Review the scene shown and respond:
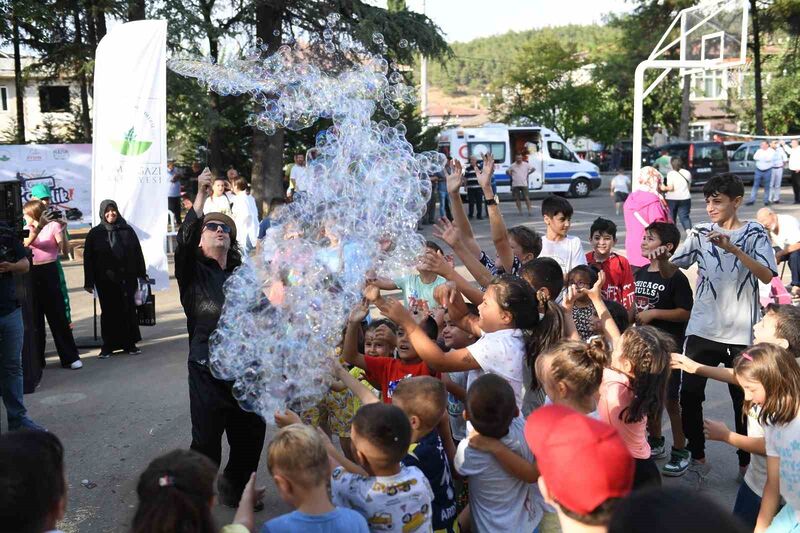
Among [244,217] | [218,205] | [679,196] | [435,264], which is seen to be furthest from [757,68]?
[435,264]

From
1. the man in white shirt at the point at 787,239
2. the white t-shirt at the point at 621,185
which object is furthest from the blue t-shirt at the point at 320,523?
the white t-shirt at the point at 621,185

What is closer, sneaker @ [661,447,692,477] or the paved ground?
the paved ground

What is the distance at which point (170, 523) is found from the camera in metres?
2.43

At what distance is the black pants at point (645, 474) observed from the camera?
3891 millimetres

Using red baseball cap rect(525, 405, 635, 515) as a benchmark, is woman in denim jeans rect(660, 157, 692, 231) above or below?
above

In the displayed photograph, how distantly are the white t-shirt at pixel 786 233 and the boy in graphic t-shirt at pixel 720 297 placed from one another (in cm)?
520

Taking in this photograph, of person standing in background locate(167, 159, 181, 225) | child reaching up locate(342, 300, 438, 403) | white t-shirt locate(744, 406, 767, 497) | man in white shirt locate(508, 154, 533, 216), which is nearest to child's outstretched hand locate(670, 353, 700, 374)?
white t-shirt locate(744, 406, 767, 497)

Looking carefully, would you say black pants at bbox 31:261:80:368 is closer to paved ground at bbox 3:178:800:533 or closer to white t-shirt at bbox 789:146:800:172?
paved ground at bbox 3:178:800:533

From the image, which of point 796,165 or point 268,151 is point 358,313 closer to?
point 268,151

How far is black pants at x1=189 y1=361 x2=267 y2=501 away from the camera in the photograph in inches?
189

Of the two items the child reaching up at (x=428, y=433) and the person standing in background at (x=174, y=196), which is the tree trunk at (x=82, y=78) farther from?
the child reaching up at (x=428, y=433)

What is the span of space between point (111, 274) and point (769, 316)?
6960 millimetres

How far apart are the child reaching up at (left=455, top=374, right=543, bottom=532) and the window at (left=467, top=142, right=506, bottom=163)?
23431 mm

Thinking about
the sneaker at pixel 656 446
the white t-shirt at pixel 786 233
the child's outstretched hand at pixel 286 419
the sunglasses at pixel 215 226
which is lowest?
the sneaker at pixel 656 446
